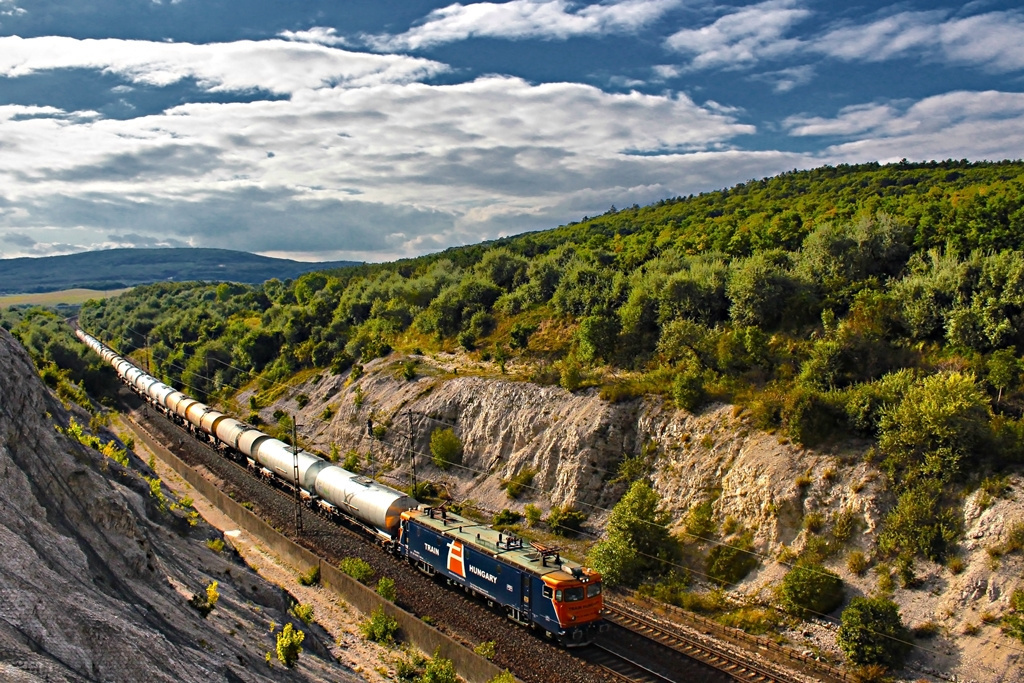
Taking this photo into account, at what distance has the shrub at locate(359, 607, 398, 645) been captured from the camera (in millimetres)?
29756

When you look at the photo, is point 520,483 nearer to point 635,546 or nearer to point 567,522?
point 567,522

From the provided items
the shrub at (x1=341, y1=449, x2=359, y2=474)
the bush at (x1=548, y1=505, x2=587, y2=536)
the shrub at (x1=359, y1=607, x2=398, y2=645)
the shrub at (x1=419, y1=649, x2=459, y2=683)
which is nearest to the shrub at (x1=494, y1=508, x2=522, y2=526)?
the bush at (x1=548, y1=505, x2=587, y2=536)

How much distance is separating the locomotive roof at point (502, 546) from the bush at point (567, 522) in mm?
6766

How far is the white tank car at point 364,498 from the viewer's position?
37188 millimetres

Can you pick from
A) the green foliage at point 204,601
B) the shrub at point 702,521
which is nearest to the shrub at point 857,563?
the shrub at point 702,521

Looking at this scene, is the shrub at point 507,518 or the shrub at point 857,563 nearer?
the shrub at point 857,563

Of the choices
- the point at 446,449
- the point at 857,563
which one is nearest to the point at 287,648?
the point at 857,563

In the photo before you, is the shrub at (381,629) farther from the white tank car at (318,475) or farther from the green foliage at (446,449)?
the green foliage at (446,449)

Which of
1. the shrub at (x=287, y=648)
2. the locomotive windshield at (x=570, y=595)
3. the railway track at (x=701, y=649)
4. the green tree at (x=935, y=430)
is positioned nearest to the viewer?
the shrub at (x=287, y=648)

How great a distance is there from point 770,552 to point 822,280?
20644 millimetres

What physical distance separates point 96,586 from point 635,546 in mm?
23716

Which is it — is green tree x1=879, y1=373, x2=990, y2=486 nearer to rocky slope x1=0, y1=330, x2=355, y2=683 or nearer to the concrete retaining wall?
the concrete retaining wall

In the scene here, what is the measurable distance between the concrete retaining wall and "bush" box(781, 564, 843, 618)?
12.9 metres

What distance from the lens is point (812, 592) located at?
2884 cm
